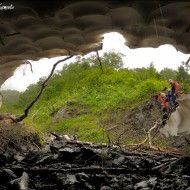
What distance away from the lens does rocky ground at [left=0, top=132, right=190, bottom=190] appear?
4.16 metres

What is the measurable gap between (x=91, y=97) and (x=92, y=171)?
69.4ft

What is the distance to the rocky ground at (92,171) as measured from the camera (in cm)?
416

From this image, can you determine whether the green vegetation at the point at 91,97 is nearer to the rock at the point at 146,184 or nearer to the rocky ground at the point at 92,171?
the rocky ground at the point at 92,171

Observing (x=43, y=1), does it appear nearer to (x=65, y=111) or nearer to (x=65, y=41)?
(x=65, y=41)

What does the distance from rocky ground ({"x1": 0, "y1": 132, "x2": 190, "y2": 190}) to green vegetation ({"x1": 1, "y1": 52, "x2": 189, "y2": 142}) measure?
10.4m

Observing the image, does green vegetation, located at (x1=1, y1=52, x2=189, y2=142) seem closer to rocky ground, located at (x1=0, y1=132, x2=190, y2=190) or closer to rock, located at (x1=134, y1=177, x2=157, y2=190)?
rocky ground, located at (x1=0, y1=132, x2=190, y2=190)

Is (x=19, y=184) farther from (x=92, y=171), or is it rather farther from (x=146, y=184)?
(x=146, y=184)

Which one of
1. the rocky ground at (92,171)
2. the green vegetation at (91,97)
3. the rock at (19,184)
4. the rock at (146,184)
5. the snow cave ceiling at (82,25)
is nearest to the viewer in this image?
the snow cave ceiling at (82,25)

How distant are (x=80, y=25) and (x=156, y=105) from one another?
46.8 feet

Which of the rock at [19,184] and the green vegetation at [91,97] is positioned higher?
the green vegetation at [91,97]

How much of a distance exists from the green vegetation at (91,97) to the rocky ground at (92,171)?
10.4 m

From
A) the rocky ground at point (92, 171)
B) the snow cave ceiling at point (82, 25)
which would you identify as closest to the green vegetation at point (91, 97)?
the rocky ground at point (92, 171)

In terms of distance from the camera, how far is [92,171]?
15.7ft

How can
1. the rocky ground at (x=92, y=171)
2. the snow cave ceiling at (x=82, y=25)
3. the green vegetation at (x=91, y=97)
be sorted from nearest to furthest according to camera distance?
1. the snow cave ceiling at (x=82, y=25)
2. the rocky ground at (x=92, y=171)
3. the green vegetation at (x=91, y=97)
